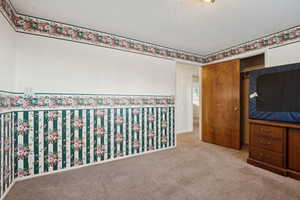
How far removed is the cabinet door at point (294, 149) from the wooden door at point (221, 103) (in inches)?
46.5

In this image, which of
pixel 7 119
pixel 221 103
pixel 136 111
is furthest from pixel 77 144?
pixel 221 103

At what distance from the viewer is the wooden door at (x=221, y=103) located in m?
3.37

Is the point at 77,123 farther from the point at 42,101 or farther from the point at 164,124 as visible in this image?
the point at 164,124

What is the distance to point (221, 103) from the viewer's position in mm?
3631

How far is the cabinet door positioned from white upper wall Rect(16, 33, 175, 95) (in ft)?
7.64

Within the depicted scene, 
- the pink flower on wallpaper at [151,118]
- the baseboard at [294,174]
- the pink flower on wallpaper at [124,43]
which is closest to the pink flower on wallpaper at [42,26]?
the pink flower on wallpaper at [124,43]

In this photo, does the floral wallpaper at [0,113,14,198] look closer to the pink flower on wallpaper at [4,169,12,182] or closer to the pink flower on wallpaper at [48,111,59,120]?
the pink flower on wallpaper at [4,169,12,182]

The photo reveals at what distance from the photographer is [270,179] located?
6.86 feet

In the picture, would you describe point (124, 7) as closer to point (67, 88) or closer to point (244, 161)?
point (67, 88)

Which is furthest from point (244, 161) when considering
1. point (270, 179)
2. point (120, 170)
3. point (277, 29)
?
point (277, 29)

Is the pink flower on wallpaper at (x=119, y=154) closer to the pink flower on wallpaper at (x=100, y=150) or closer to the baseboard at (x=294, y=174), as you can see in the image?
the pink flower on wallpaper at (x=100, y=150)

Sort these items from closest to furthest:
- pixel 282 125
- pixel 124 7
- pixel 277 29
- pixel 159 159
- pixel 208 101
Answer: pixel 124 7, pixel 282 125, pixel 277 29, pixel 159 159, pixel 208 101

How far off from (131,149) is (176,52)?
8.25ft

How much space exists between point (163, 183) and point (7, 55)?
2608 mm
